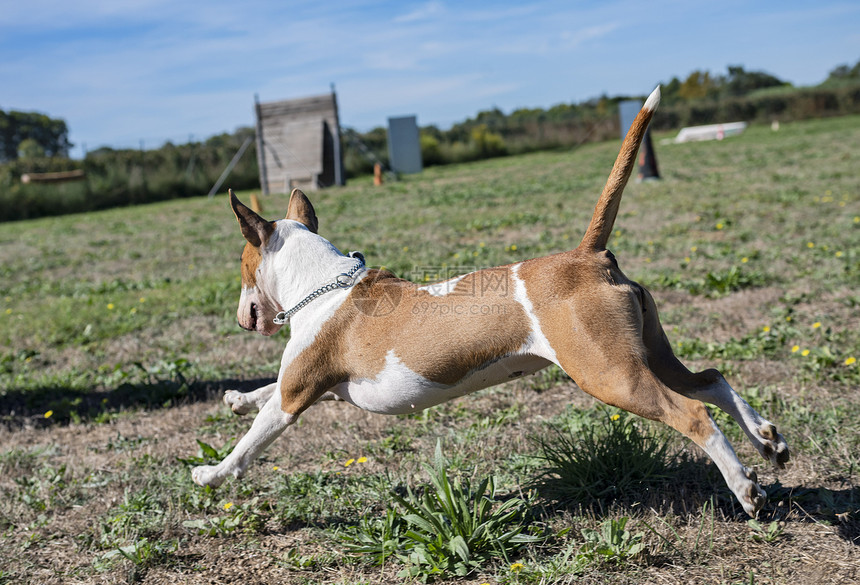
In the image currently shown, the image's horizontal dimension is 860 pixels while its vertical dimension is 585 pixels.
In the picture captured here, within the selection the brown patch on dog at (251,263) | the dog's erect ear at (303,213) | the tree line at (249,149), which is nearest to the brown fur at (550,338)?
the brown patch on dog at (251,263)

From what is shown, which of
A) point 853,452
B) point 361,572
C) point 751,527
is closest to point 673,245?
point 853,452

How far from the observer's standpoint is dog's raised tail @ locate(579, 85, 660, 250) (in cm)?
278

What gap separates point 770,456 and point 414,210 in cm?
1145

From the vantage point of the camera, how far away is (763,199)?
11039mm

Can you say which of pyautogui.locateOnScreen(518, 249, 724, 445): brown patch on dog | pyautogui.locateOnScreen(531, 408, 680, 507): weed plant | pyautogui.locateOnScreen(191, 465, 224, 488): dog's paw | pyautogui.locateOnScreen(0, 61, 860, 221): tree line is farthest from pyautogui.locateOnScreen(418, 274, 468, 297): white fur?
pyautogui.locateOnScreen(0, 61, 860, 221): tree line

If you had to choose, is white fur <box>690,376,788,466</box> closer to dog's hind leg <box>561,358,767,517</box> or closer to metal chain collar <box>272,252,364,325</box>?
dog's hind leg <box>561,358,767,517</box>

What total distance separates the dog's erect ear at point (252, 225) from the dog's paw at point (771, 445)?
7.62ft

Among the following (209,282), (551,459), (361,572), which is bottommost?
(361,572)

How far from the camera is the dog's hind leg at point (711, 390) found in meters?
2.72

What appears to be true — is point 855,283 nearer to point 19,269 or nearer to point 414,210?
point 414,210

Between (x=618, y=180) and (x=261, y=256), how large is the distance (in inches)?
67.2

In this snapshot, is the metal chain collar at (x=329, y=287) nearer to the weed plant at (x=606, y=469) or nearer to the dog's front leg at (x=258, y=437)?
the dog's front leg at (x=258, y=437)

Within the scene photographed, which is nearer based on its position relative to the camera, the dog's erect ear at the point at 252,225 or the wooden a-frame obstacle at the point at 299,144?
the dog's erect ear at the point at 252,225

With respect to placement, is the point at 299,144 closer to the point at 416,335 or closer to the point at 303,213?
the point at 303,213
